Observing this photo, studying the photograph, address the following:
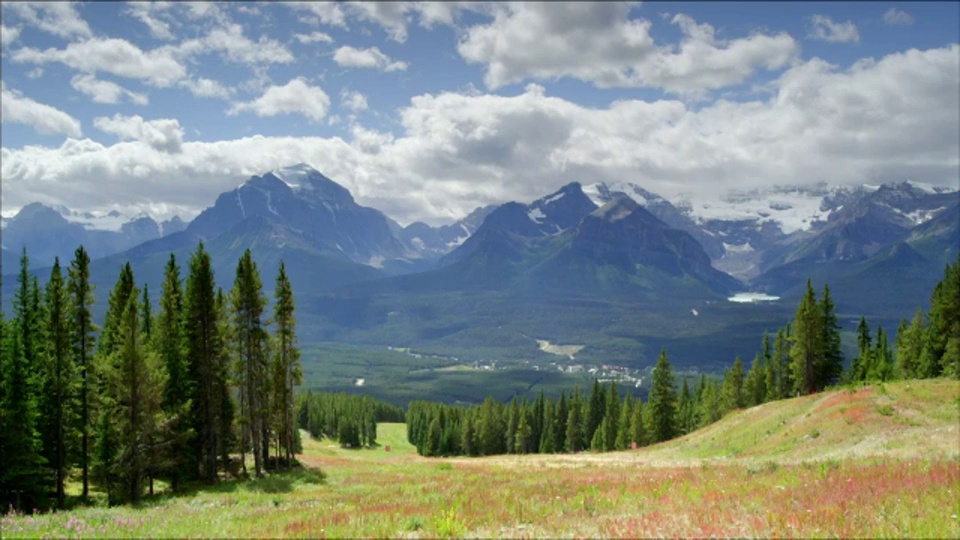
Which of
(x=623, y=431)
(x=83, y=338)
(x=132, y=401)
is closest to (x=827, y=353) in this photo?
(x=623, y=431)

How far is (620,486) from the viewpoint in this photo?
57.0ft

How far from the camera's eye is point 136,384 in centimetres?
3078

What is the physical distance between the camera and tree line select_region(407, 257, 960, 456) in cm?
7162

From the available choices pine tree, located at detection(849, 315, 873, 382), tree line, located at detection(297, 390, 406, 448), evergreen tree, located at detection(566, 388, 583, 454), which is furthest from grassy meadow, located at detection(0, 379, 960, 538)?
tree line, located at detection(297, 390, 406, 448)

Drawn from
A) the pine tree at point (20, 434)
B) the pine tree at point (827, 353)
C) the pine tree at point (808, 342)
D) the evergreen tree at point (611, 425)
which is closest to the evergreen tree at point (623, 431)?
the evergreen tree at point (611, 425)

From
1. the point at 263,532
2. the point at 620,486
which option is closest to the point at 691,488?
the point at 620,486

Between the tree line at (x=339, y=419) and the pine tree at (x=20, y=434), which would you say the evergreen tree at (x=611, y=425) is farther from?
the pine tree at (x=20, y=434)

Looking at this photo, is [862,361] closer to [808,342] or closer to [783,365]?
[783,365]

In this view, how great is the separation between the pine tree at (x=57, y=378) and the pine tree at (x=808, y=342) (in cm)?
7352

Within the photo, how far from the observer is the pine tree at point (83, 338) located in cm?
3541

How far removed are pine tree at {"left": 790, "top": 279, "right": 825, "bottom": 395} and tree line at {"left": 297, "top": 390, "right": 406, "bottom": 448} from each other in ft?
299

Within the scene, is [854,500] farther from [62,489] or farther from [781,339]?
[781,339]

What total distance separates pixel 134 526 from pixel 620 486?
12.8 m

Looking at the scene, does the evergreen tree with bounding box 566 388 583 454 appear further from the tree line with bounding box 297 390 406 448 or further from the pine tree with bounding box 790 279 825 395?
the tree line with bounding box 297 390 406 448
